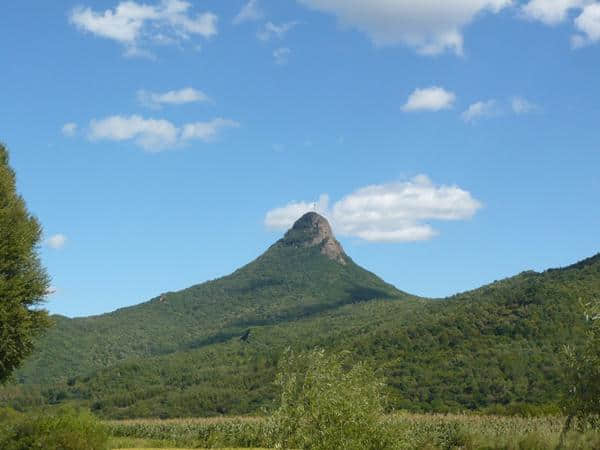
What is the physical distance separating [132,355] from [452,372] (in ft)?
312

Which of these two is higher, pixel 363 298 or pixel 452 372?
pixel 363 298

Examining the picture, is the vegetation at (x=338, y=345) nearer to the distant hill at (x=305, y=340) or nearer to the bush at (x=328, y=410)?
the distant hill at (x=305, y=340)

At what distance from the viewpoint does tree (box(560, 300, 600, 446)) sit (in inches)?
799

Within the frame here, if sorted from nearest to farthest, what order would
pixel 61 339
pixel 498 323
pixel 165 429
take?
pixel 165 429, pixel 498 323, pixel 61 339

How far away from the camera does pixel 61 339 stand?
158 meters

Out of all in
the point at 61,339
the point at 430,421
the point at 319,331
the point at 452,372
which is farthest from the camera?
the point at 61,339

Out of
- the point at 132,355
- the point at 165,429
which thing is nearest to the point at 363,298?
the point at 132,355

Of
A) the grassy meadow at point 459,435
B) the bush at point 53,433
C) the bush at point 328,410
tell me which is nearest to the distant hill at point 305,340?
the bush at point 328,410

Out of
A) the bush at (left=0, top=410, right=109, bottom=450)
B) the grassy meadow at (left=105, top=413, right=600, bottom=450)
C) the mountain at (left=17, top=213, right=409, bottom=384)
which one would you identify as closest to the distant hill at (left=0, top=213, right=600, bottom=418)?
the mountain at (left=17, top=213, right=409, bottom=384)

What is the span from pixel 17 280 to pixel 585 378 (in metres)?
22.0

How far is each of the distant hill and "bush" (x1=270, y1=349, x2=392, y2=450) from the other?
2438 mm

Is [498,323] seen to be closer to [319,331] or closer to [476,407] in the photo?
[476,407]

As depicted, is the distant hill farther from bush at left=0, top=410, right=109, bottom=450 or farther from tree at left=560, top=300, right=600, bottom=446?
bush at left=0, top=410, right=109, bottom=450

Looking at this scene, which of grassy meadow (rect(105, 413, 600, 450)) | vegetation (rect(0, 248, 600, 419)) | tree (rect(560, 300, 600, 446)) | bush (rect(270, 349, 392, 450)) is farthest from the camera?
vegetation (rect(0, 248, 600, 419))
